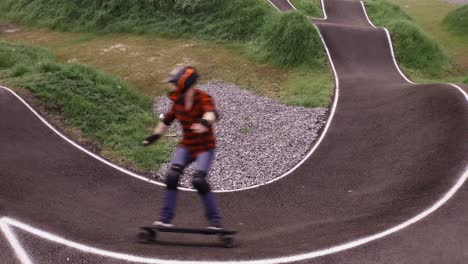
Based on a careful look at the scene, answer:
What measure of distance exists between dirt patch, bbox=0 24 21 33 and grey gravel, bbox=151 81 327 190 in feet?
54.7

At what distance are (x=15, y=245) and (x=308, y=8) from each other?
23897mm

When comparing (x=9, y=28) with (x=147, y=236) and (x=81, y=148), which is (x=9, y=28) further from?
(x=147, y=236)

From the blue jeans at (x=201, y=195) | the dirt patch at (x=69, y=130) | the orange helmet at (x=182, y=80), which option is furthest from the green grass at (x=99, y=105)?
the orange helmet at (x=182, y=80)

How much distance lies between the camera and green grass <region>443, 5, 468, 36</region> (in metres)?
27.8

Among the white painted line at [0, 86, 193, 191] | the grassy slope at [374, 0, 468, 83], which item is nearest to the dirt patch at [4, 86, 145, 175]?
the white painted line at [0, 86, 193, 191]

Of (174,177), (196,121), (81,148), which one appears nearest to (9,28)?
(81,148)

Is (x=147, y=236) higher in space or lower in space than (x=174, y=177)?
lower

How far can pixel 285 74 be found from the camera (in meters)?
19.5

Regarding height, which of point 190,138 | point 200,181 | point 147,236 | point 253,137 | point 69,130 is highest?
point 190,138

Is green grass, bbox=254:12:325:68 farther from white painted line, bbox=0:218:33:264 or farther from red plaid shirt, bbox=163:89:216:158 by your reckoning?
white painted line, bbox=0:218:33:264

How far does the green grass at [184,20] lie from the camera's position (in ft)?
68.6

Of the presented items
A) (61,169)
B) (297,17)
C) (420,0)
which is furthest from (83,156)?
(420,0)

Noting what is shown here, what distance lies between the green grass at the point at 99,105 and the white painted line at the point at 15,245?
434cm

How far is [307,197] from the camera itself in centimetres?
957
